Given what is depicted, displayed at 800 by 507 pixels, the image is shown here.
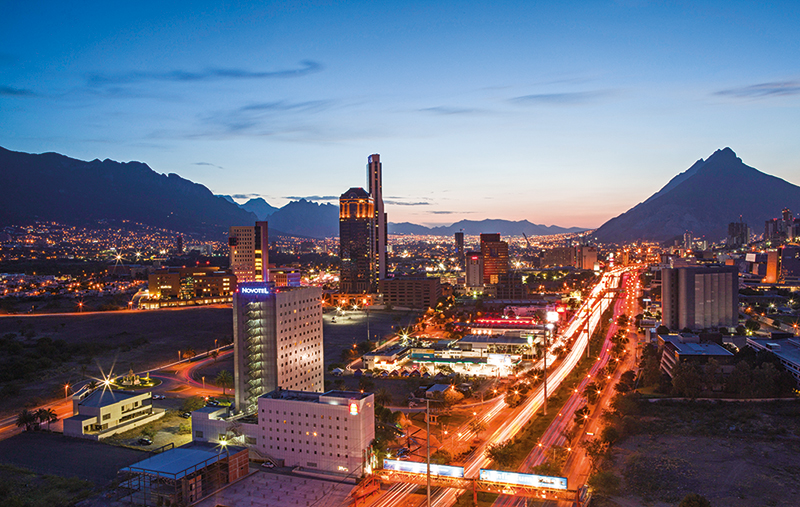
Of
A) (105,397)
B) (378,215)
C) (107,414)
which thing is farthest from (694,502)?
(378,215)

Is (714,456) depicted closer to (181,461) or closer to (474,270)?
(181,461)

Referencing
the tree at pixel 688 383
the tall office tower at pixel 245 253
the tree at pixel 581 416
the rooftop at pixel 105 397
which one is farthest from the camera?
the tall office tower at pixel 245 253

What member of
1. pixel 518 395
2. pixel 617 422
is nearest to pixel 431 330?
pixel 518 395


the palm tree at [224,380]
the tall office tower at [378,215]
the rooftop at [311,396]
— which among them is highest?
the tall office tower at [378,215]

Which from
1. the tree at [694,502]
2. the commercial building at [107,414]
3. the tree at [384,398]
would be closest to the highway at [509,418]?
the tree at [384,398]

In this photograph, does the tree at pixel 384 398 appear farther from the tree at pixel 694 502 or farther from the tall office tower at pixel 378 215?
the tall office tower at pixel 378 215

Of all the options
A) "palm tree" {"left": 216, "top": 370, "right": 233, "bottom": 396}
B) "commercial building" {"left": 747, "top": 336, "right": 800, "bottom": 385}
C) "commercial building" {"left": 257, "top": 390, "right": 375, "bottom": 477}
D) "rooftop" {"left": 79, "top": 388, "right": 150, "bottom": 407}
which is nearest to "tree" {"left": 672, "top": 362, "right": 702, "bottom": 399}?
"commercial building" {"left": 747, "top": 336, "right": 800, "bottom": 385}
